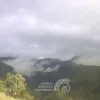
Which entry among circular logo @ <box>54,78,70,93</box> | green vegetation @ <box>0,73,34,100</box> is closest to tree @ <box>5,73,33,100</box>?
green vegetation @ <box>0,73,34,100</box>

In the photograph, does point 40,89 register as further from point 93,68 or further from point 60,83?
point 93,68

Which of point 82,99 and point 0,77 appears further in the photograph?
point 0,77

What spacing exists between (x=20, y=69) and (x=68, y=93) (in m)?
2.90

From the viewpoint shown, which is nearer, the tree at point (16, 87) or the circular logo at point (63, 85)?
the circular logo at point (63, 85)

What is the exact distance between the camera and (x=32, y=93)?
20375mm

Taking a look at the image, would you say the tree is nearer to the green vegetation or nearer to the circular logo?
the green vegetation

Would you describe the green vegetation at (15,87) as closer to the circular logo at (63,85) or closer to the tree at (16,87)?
the tree at (16,87)

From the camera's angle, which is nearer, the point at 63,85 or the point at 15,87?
the point at 63,85

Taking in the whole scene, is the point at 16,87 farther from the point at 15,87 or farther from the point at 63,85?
the point at 63,85

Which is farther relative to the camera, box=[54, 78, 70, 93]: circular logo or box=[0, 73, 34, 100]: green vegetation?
box=[0, 73, 34, 100]: green vegetation

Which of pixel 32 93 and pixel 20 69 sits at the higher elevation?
pixel 20 69

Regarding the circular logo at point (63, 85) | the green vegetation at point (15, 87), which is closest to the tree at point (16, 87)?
the green vegetation at point (15, 87)

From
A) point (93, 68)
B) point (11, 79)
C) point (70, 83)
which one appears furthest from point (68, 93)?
point (11, 79)

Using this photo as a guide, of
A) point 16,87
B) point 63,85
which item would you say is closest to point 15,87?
point 16,87
